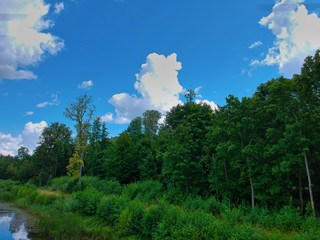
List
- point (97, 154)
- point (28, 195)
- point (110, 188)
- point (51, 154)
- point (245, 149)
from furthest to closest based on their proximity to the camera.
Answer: point (51, 154) < point (97, 154) < point (28, 195) < point (110, 188) < point (245, 149)

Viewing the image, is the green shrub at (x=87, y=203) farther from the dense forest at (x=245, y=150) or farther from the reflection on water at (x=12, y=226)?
the dense forest at (x=245, y=150)

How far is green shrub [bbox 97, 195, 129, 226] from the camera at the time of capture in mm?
21266

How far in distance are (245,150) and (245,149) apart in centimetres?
13

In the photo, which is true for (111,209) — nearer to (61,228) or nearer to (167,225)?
(61,228)

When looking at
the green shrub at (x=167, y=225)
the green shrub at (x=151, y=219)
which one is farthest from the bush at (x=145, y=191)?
the green shrub at (x=167, y=225)

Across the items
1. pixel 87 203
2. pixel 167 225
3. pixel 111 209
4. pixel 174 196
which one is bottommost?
pixel 167 225

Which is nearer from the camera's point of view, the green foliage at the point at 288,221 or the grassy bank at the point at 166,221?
the grassy bank at the point at 166,221

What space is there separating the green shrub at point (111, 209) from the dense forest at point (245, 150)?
8139 millimetres

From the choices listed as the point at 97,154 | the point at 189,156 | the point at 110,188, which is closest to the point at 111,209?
the point at 189,156

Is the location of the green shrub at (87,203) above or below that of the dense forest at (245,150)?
below

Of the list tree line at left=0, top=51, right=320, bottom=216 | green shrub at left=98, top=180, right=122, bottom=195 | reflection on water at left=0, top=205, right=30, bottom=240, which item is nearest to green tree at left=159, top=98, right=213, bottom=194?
tree line at left=0, top=51, right=320, bottom=216

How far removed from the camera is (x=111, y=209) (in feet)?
72.5

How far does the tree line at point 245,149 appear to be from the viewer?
20719mm

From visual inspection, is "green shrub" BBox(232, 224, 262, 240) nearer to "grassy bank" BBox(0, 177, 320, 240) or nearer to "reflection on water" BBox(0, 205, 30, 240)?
"grassy bank" BBox(0, 177, 320, 240)
